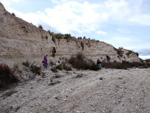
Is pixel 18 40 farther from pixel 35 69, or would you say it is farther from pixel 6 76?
pixel 6 76

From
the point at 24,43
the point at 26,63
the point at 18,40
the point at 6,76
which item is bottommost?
the point at 6,76

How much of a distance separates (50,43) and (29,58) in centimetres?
391

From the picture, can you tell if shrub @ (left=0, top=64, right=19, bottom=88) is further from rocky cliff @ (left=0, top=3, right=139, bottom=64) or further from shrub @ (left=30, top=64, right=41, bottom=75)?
shrub @ (left=30, top=64, right=41, bottom=75)

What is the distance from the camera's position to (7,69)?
7.63 m

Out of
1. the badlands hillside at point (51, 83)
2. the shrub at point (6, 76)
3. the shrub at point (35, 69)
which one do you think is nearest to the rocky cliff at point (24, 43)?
the badlands hillside at point (51, 83)

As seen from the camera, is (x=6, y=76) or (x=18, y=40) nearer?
(x=6, y=76)

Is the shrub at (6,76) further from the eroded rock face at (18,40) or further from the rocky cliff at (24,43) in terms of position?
the eroded rock face at (18,40)

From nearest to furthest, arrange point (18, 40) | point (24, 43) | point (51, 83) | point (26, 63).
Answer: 1. point (51, 83)
2. point (26, 63)
3. point (18, 40)
4. point (24, 43)

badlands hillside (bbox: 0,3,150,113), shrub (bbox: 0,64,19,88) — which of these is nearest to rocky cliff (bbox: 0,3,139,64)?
badlands hillside (bbox: 0,3,150,113)

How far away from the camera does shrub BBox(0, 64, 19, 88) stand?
716 cm

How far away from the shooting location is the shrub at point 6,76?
716cm

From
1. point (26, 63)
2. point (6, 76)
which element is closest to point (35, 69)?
point (26, 63)

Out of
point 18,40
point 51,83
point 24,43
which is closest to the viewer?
point 51,83

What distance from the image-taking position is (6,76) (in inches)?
292
